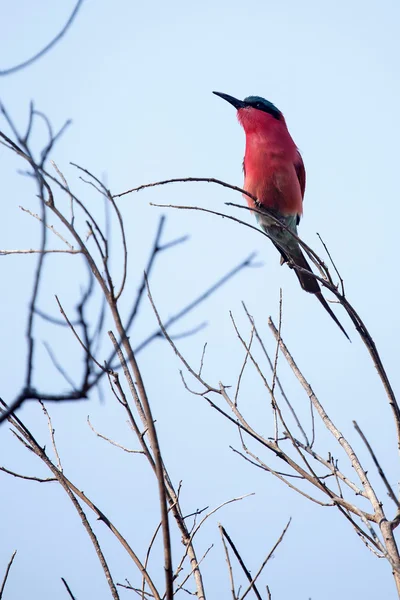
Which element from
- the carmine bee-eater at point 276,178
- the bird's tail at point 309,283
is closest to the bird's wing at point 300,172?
the carmine bee-eater at point 276,178

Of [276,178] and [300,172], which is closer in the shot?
[276,178]

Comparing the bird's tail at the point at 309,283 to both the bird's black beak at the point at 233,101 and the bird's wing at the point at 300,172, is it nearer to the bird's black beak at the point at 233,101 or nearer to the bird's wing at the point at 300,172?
the bird's wing at the point at 300,172

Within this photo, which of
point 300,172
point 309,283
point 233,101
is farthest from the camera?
point 233,101

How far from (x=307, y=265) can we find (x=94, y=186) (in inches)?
126

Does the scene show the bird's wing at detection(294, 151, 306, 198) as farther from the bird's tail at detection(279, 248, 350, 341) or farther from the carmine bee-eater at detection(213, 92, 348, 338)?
the bird's tail at detection(279, 248, 350, 341)

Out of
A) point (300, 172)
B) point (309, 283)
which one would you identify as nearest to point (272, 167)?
point (300, 172)

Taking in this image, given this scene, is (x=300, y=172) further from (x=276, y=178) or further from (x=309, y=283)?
(x=309, y=283)

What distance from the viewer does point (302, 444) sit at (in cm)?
258

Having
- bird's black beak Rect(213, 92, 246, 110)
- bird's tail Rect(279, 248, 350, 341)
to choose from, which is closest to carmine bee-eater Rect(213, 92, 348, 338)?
bird's tail Rect(279, 248, 350, 341)

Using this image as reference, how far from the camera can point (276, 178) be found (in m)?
4.53

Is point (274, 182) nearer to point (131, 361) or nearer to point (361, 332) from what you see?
point (361, 332)

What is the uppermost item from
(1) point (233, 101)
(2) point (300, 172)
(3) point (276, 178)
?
(1) point (233, 101)

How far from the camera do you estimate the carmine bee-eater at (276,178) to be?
14.9 ft

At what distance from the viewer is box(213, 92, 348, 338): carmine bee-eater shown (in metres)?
4.54
